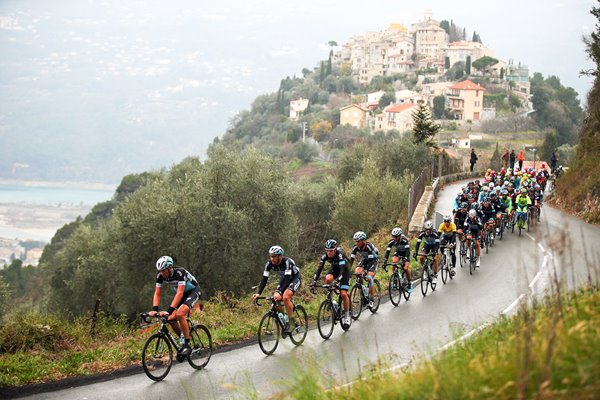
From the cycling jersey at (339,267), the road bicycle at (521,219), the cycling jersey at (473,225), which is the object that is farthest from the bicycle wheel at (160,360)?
the road bicycle at (521,219)

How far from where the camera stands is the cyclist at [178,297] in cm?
1168

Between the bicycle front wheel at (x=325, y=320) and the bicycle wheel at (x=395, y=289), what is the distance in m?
3.12

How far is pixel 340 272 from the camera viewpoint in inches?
566

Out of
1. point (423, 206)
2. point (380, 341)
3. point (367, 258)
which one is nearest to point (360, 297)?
point (367, 258)

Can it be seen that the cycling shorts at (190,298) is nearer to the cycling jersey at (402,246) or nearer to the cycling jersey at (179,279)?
the cycling jersey at (179,279)

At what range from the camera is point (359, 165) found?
61531 millimetres

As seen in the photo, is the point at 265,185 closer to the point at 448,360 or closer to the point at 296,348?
the point at 296,348

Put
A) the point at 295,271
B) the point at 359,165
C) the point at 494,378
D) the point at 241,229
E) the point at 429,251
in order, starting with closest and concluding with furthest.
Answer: the point at 494,378 < the point at 295,271 < the point at 429,251 < the point at 241,229 < the point at 359,165

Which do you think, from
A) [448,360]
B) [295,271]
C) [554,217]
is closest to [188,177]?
[554,217]

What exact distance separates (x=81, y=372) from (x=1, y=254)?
197904 millimetres

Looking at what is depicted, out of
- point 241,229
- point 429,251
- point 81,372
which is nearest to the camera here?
point 81,372

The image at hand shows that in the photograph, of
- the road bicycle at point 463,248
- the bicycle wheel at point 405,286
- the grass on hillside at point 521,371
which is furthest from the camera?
the road bicycle at point 463,248

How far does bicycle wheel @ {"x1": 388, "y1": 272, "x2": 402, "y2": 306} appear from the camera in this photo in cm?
1722

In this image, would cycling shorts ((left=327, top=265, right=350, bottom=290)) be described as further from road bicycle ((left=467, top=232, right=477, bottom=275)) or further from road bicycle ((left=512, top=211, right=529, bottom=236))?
road bicycle ((left=512, top=211, right=529, bottom=236))
